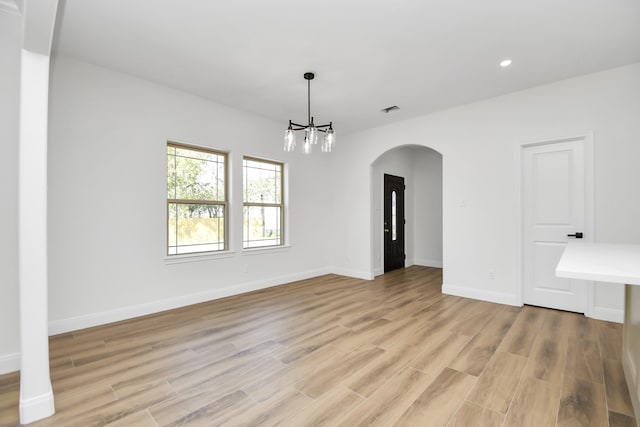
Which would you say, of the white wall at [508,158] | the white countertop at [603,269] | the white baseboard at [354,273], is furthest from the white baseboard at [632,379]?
the white baseboard at [354,273]

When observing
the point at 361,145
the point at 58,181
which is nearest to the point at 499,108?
the point at 361,145

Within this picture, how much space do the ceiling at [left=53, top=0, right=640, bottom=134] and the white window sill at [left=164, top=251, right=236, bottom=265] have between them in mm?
2235

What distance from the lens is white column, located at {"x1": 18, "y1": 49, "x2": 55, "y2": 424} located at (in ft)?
5.78

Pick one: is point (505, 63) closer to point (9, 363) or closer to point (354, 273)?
point (354, 273)

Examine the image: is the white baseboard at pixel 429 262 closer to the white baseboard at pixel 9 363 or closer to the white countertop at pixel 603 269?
the white countertop at pixel 603 269

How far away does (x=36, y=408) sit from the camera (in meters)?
1.78

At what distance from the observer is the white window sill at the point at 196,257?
3.87 meters

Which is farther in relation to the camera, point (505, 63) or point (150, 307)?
point (150, 307)

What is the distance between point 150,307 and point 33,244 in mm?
2132

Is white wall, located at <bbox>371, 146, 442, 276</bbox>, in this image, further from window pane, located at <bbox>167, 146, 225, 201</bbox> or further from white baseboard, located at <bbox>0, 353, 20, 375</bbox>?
white baseboard, located at <bbox>0, 353, 20, 375</bbox>

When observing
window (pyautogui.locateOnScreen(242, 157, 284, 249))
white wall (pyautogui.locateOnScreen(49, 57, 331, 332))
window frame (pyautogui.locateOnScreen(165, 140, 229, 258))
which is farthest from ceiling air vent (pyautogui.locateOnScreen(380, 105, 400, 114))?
window frame (pyautogui.locateOnScreen(165, 140, 229, 258))

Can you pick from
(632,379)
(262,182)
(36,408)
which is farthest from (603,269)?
(262,182)

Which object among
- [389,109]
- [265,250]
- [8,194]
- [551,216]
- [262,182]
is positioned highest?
[389,109]

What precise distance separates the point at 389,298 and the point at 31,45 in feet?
14.5
